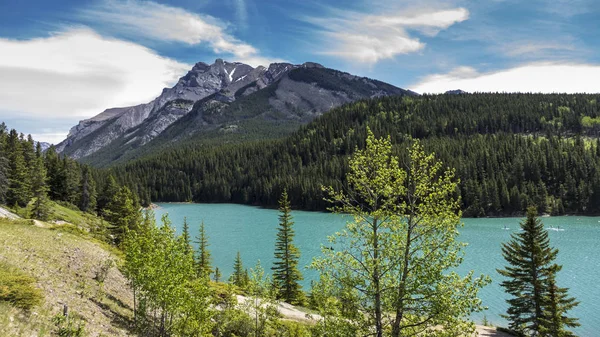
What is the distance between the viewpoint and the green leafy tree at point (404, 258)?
47.4ft

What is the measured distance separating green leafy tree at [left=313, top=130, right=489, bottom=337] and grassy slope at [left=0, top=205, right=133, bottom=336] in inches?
536

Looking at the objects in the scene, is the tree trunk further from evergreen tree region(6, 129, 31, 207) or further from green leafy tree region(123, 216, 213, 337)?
evergreen tree region(6, 129, 31, 207)

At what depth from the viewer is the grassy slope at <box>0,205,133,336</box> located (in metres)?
17.5

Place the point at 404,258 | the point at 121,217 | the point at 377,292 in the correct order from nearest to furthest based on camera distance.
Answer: the point at 377,292, the point at 404,258, the point at 121,217

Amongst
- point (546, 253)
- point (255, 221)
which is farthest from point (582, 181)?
point (546, 253)

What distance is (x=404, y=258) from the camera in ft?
50.6

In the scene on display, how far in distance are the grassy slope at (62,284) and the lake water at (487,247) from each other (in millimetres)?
26173

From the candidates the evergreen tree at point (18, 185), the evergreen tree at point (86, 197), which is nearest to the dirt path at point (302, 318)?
the evergreen tree at point (18, 185)

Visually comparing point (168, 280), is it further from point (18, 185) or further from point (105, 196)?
point (105, 196)

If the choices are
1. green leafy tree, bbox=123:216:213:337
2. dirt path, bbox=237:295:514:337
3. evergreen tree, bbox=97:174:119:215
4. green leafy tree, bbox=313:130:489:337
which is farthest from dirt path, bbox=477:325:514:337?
evergreen tree, bbox=97:174:119:215

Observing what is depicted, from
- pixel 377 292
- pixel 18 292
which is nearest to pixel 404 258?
pixel 377 292

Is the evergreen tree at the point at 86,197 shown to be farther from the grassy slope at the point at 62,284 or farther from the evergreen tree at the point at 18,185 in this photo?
the grassy slope at the point at 62,284

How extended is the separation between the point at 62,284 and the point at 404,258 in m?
21.4

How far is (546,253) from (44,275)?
37.0 meters
